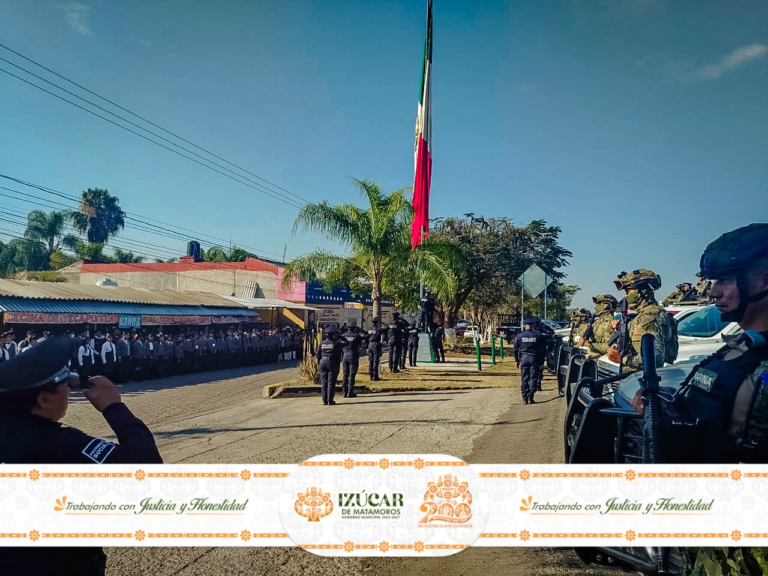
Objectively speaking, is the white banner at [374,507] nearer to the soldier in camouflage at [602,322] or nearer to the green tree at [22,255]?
the soldier in camouflage at [602,322]

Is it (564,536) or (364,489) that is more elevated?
(364,489)

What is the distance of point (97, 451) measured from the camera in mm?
1909

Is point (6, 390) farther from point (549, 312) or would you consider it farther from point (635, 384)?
point (549, 312)

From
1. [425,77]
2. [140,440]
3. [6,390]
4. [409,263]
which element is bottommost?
[140,440]

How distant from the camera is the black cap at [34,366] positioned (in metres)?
1.83

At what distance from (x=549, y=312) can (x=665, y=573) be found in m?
28.3

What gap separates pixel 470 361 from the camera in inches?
667

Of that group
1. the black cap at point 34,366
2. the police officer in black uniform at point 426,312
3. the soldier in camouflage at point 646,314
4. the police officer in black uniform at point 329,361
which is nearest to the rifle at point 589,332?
the soldier in camouflage at point 646,314

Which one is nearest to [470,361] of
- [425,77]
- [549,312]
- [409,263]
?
[409,263]

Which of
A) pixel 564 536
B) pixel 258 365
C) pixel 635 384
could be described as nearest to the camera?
pixel 564 536

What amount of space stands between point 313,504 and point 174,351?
15.3 m

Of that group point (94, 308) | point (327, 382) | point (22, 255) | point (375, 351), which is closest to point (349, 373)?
point (327, 382)

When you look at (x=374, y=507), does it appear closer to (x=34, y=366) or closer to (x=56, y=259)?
(x=34, y=366)

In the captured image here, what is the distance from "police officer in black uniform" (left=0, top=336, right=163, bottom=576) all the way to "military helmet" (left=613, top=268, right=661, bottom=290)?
4828 mm
